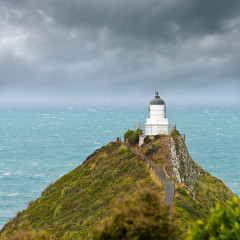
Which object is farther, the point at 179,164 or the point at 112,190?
the point at 179,164

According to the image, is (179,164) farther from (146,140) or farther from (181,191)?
(181,191)

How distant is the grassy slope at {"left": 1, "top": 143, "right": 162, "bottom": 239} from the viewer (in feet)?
98.3

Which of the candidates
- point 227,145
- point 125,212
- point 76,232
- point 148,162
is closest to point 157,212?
point 125,212

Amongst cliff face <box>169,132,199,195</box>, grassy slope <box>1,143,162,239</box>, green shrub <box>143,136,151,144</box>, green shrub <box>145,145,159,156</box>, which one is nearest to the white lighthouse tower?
green shrub <box>143,136,151,144</box>

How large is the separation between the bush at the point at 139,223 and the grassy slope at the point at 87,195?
12.0 m

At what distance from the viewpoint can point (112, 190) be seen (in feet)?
115

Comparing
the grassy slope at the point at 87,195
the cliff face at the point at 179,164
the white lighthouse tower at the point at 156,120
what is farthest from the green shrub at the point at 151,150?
the white lighthouse tower at the point at 156,120

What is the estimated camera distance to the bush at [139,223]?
38.1 ft

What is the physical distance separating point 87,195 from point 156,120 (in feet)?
56.7

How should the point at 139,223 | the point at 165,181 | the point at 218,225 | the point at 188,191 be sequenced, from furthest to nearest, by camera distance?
the point at 188,191 → the point at 165,181 → the point at 218,225 → the point at 139,223

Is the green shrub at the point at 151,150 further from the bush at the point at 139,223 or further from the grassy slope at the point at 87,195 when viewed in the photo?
the bush at the point at 139,223

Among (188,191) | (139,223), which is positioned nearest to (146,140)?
(188,191)

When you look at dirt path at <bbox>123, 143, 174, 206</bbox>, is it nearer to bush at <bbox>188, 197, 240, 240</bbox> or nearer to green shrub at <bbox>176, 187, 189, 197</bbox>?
green shrub at <bbox>176, 187, 189, 197</bbox>

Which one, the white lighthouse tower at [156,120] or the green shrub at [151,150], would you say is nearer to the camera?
the green shrub at [151,150]
